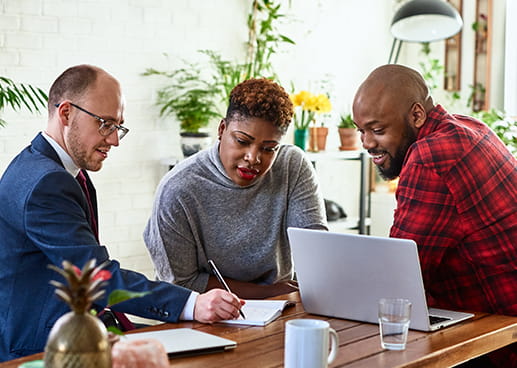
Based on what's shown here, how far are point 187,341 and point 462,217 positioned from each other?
0.89 metres

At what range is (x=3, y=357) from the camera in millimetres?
2113

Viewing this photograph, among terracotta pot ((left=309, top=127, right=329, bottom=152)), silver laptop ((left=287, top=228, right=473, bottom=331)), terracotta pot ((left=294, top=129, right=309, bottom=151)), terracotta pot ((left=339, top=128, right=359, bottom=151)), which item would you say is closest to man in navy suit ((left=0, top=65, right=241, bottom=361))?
silver laptop ((left=287, top=228, right=473, bottom=331))

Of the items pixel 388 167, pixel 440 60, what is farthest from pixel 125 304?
pixel 440 60

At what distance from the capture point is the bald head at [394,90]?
8.03 ft

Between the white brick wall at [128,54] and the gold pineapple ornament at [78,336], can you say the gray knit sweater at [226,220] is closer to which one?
the gold pineapple ornament at [78,336]

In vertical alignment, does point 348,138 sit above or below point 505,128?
below

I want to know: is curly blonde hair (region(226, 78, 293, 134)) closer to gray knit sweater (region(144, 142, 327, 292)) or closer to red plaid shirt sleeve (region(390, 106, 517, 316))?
gray knit sweater (region(144, 142, 327, 292))

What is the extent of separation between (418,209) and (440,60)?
4460 millimetres

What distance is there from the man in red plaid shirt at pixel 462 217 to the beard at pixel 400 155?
10 cm

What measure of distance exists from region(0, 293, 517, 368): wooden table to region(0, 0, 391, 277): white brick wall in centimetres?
266

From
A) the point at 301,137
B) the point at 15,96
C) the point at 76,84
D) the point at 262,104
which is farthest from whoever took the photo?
Answer: the point at 301,137

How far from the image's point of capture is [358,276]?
6.88 ft

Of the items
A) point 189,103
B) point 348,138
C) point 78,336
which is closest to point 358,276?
point 78,336

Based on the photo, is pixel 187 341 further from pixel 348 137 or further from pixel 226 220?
pixel 348 137
